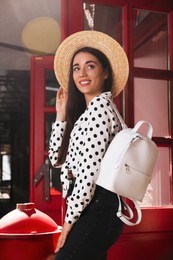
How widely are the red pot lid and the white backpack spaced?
587 mm

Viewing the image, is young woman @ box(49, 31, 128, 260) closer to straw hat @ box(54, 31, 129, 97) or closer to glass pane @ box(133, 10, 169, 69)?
straw hat @ box(54, 31, 129, 97)

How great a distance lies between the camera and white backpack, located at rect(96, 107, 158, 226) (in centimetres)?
189

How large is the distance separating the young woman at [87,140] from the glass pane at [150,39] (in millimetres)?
767

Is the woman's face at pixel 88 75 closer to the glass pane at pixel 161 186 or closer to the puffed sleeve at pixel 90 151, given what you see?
the puffed sleeve at pixel 90 151

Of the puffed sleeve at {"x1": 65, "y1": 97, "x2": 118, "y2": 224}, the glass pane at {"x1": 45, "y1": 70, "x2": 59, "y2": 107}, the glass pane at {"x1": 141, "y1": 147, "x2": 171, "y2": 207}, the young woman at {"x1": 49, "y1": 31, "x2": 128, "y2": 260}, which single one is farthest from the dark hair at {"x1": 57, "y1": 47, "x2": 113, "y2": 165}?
the glass pane at {"x1": 45, "y1": 70, "x2": 59, "y2": 107}

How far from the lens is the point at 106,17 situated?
9.82ft

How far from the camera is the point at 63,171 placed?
2104 millimetres

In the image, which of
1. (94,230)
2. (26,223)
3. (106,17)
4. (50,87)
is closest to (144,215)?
(26,223)

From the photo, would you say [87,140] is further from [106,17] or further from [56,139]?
[106,17]

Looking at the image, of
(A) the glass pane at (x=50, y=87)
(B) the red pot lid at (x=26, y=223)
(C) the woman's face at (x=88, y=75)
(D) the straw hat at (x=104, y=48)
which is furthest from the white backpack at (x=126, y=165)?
(A) the glass pane at (x=50, y=87)

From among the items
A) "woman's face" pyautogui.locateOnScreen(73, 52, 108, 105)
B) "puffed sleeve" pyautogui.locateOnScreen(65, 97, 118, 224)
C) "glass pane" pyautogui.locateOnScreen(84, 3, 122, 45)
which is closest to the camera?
"puffed sleeve" pyautogui.locateOnScreen(65, 97, 118, 224)

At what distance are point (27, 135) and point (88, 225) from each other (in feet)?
40.1

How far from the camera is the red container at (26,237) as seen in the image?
87.0 inches

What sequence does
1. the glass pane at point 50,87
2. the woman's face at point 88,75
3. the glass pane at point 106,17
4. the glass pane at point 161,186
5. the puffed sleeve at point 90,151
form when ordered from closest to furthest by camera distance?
the puffed sleeve at point 90,151 → the woman's face at point 88,75 → the glass pane at point 106,17 → the glass pane at point 161,186 → the glass pane at point 50,87
